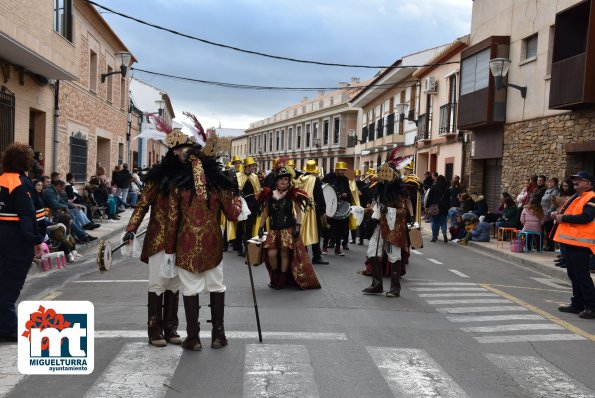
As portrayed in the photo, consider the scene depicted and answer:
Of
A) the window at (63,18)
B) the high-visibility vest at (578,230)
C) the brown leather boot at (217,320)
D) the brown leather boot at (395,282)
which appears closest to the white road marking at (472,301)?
the brown leather boot at (395,282)

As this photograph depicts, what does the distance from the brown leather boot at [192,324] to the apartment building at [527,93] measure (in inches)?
498

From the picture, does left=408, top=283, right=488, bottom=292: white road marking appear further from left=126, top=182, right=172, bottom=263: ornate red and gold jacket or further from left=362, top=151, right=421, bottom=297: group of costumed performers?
left=126, top=182, right=172, bottom=263: ornate red and gold jacket

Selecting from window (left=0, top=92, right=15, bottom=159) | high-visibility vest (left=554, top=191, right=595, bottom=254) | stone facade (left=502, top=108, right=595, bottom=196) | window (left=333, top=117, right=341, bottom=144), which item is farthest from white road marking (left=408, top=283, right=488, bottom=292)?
window (left=333, top=117, right=341, bottom=144)

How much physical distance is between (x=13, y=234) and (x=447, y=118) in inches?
884

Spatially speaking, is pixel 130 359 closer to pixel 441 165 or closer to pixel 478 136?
pixel 478 136

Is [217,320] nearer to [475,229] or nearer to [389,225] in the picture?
[389,225]

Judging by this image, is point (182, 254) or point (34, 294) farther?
point (34, 294)

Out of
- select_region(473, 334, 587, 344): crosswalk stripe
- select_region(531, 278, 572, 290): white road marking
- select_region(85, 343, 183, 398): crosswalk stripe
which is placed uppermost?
select_region(85, 343, 183, 398): crosswalk stripe

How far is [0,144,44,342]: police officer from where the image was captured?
5.73m

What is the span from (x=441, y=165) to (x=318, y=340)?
22.2 metres

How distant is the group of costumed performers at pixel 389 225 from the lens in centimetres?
859

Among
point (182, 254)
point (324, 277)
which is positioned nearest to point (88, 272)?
point (324, 277)

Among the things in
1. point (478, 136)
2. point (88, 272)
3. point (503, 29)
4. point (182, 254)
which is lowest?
point (88, 272)

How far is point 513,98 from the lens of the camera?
802 inches
